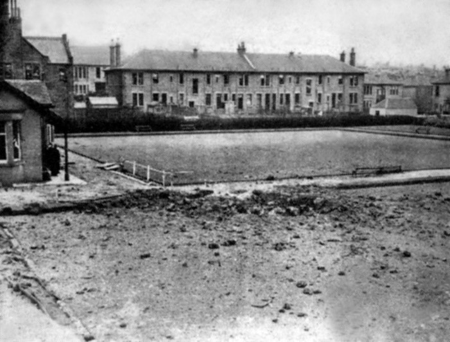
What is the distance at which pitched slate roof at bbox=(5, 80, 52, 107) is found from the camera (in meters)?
23.7

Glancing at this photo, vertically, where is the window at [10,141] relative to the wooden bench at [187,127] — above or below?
above

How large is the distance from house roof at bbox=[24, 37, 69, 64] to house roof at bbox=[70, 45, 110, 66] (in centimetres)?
3371

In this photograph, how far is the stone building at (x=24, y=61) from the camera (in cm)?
4831

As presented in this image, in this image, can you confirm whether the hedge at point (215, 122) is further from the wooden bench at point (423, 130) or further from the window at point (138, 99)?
the window at point (138, 99)

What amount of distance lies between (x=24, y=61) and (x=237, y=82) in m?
29.9

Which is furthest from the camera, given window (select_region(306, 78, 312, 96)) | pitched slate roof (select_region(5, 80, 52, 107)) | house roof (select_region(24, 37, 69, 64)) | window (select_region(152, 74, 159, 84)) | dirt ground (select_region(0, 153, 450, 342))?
window (select_region(306, 78, 312, 96))

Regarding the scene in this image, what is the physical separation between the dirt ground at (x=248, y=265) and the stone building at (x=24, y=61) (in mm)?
30273

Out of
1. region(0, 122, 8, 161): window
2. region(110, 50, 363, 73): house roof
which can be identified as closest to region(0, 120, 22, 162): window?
region(0, 122, 8, 161): window

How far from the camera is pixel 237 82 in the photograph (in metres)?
72.8

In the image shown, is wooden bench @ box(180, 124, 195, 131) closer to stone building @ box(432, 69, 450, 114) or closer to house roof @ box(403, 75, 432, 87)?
stone building @ box(432, 69, 450, 114)

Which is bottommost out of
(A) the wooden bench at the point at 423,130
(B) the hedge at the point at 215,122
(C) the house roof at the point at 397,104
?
(A) the wooden bench at the point at 423,130

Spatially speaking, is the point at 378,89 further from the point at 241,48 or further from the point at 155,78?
the point at 155,78

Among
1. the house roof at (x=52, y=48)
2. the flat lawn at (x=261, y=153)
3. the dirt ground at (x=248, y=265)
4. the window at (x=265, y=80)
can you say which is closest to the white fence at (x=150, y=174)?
the flat lawn at (x=261, y=153)

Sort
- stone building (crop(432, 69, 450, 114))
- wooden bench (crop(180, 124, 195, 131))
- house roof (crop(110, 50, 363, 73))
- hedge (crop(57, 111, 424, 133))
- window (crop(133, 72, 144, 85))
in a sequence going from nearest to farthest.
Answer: hedge (crop(57, 111, 424, 133)) → wooden bench (crop(180, 124, 195, 131)) → window (crop(133, 72, 144, 85)) → house roof (crop(110, 50, 363, 73)) → stone building (crop(432, 69, 450, 114))
